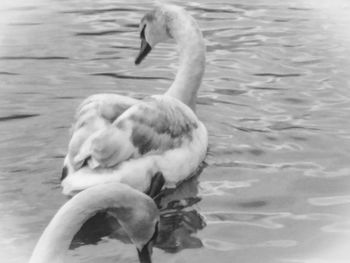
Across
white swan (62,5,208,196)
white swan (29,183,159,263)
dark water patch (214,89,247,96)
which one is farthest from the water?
white swan (29,183,159,263)

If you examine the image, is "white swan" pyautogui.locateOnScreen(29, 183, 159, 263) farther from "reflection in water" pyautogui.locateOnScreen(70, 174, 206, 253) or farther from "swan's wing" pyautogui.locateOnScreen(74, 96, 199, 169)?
"swan's wing" pyautogui.locateOnScreen(74, 96, 199, 169)

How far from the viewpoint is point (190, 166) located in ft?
24.5

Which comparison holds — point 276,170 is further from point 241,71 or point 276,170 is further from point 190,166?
point 241,71

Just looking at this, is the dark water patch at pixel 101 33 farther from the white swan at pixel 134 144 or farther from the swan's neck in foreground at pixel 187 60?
the white swan at pixel 134 144

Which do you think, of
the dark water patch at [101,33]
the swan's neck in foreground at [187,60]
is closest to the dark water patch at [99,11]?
the dark water patch at [101,33]

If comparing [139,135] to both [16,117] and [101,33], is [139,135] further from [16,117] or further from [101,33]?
[101,33]

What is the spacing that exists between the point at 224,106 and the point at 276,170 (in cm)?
152

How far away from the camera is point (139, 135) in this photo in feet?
23.0

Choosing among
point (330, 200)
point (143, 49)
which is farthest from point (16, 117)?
point (330, 200)

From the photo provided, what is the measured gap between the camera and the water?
642 cm

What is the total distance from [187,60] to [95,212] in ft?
11.9

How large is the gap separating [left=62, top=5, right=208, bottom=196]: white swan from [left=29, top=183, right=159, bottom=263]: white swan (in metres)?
1.22

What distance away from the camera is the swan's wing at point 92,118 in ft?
23.0

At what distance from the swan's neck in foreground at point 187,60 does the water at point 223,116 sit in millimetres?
391
